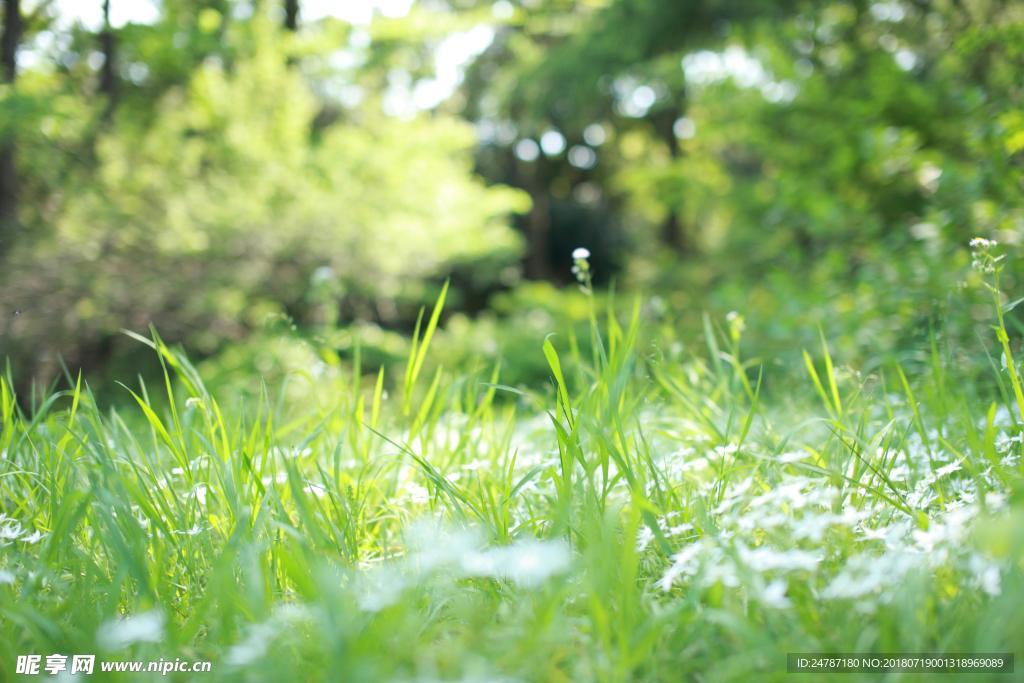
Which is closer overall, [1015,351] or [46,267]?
[1015,351]

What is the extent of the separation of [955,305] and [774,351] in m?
1.04

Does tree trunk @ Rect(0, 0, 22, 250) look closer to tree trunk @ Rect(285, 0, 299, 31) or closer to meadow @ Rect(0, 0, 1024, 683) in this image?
meadow @ Rect(0, 0, 1024, 683)

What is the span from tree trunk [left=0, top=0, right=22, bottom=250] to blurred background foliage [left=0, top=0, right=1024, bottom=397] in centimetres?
1

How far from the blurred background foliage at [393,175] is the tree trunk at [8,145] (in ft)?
0.05

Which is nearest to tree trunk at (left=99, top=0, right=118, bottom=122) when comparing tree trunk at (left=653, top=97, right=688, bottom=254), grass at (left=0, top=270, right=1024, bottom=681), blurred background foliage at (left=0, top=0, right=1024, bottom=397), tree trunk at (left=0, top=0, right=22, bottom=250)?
blurred background foliage at (left=0, top=0, right=1024, bottom=397)

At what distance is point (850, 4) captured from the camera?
4801 mm

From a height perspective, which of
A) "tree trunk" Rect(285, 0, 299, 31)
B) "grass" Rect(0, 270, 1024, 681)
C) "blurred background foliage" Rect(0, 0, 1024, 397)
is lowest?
"grass" Rect(0, 270, 1024, 681)

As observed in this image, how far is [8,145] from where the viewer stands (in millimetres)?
3484

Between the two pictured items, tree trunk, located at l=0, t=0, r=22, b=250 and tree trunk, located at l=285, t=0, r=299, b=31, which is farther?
tree trunk, located at l=285, t=0, r=299, b=31

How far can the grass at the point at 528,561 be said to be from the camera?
879mm

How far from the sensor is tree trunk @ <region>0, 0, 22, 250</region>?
3279 millimetres

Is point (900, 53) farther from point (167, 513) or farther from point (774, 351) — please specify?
point (167, 513)

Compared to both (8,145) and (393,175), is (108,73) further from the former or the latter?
(393,175)

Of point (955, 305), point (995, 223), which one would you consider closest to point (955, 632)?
point (955, 305)
